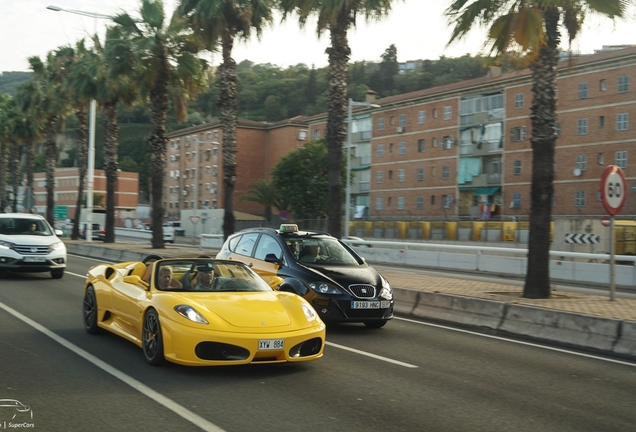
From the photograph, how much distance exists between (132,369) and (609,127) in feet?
178

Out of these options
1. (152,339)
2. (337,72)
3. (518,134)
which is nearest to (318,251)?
(152,339)

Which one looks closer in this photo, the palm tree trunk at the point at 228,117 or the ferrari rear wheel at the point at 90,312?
the ferrari rear wheel at the point at 90,312

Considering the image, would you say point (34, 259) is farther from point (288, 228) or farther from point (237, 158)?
point (237, 158)

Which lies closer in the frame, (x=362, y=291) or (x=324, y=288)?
(x=324, y=288)

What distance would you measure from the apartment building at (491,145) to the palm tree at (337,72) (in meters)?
27.8

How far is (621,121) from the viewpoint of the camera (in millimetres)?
54469

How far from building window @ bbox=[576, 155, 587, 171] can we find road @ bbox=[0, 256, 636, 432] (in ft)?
166

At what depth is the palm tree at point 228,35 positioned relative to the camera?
27.3 m

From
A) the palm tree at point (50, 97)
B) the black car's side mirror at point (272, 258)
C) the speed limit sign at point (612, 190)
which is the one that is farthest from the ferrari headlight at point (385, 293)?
the palm tree at point (50, 97)

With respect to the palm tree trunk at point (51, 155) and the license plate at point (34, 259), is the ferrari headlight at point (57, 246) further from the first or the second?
the palm tree trunk at point (51, 155)

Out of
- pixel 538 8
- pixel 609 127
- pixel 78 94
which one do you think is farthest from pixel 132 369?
pixel 609 127

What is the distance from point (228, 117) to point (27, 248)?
36.9 ft

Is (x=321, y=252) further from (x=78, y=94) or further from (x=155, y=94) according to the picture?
(x=78, y=94)

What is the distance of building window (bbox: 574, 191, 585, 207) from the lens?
57562mm
